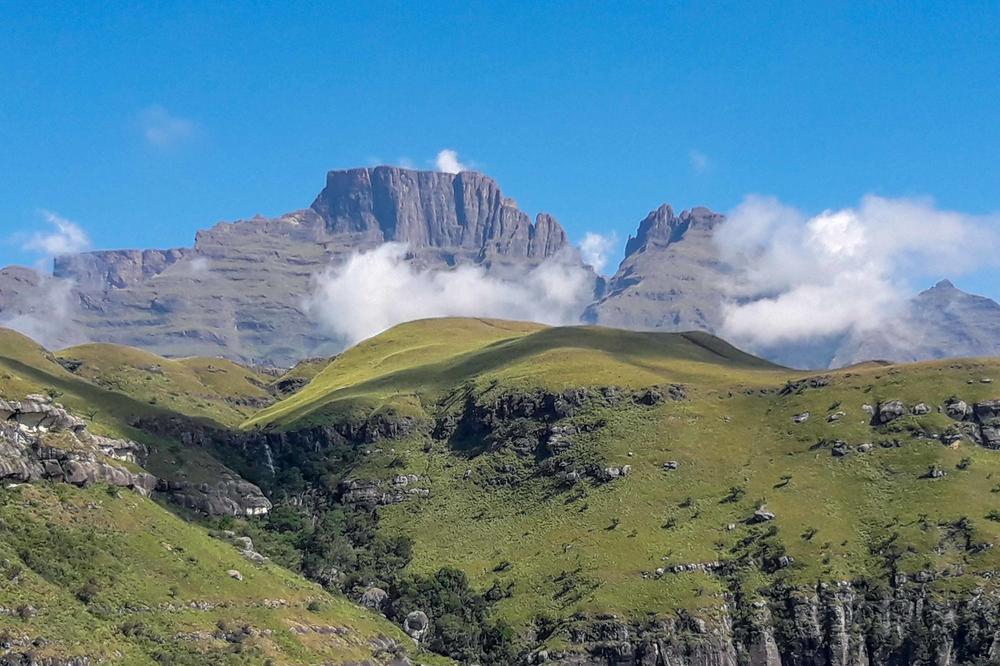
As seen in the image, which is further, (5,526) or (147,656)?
(5,526)

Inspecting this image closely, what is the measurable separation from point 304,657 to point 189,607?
20.2 meters

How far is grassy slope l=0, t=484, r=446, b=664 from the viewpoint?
16175 centimetres

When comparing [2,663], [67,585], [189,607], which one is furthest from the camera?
[189,607]

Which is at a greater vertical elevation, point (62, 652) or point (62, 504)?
point (62, 504)

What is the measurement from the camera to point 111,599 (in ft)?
578

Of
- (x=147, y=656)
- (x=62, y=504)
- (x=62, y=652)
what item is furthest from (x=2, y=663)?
(x=62, y=504)

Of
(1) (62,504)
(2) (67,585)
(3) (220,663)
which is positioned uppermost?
(1) (62,504)

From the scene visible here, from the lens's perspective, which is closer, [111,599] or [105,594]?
[111,599]

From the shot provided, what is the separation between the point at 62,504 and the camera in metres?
195

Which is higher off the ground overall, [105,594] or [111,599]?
[105,594]

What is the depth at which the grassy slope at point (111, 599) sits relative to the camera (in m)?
162

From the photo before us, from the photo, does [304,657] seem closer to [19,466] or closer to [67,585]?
[67,585]

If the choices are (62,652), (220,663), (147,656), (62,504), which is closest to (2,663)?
(62,652)

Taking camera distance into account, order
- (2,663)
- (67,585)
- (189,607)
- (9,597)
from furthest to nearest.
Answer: (189,607)
(67,585)
(9,597)
(2,663)
